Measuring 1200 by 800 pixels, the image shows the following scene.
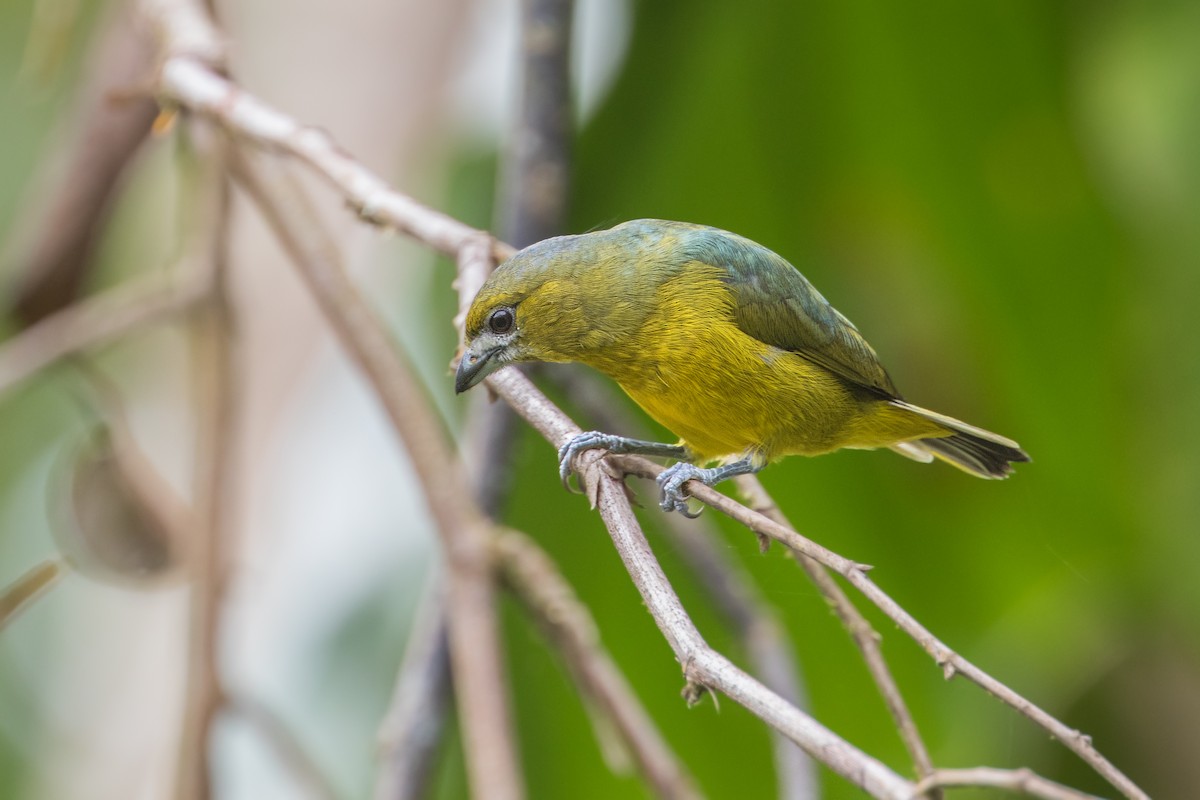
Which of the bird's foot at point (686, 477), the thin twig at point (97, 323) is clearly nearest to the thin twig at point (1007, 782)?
the bird's foot at point (686, 477)

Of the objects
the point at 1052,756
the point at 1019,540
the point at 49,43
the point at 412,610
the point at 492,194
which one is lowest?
the point at 1052,756

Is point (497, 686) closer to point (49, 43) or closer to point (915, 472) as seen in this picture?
point (915, 472)

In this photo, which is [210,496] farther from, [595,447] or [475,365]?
[595,447]

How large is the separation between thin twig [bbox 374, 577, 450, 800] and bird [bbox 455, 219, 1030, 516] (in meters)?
0.75

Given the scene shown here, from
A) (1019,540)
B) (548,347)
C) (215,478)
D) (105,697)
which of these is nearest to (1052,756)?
(1019,540)

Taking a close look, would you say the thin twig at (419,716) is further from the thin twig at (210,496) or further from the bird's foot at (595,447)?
the bird's foot at (595,447)

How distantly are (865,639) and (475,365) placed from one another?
55cm

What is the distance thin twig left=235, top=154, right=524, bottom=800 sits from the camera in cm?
161

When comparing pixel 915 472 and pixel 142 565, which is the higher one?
pixel 142 565

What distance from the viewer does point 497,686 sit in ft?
5.39

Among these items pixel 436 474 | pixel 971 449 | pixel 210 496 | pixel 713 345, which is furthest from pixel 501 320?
pixel 210 496

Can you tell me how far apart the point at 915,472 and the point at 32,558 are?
2118 mm

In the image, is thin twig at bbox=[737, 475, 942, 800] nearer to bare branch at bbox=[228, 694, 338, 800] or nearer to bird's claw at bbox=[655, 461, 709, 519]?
bird's claw at bbox=[655, 461, 709, 519]

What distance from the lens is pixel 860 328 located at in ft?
6.96
